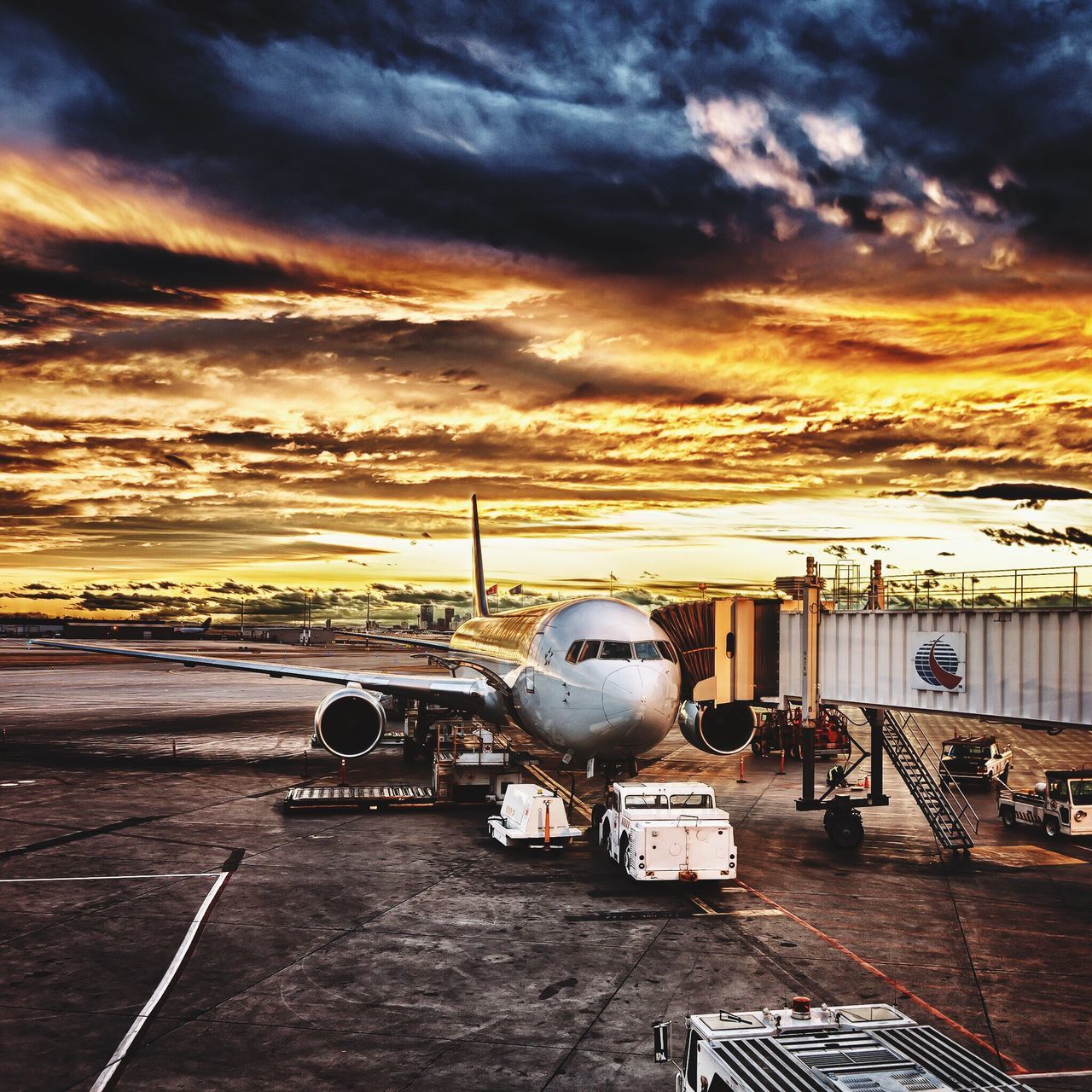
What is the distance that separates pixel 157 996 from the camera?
1431cm

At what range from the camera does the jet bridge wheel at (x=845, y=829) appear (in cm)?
2478

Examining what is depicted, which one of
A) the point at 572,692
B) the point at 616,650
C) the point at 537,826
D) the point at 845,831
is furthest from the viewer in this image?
the point at 572,692

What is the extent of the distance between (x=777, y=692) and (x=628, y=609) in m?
5.07

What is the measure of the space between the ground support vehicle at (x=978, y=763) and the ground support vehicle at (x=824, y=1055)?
2898 cm

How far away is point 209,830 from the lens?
25.6 metres

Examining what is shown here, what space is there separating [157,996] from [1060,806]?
22.9 meters

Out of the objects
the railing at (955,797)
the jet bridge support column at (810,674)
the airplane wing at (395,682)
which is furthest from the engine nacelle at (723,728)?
the airplane wing at (395,682)

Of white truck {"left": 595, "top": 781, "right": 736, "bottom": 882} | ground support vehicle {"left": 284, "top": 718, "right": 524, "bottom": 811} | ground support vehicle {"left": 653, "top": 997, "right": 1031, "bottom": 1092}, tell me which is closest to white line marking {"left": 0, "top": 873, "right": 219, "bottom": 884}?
ground support vehicle {"left": 284, "top": 718, "right": 524, "bottom": 811}

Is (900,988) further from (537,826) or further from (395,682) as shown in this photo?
(395,682)

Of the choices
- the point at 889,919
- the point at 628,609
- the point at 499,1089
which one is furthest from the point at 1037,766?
the point at 499,1089

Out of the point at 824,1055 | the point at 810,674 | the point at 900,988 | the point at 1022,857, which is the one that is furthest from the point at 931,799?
the point at 824,1055

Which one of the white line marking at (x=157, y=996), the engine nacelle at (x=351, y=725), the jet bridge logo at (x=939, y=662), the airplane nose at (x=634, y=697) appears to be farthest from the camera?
the engine nacelle at (x=351, y=725)

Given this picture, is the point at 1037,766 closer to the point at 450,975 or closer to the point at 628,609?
the point at 628,609

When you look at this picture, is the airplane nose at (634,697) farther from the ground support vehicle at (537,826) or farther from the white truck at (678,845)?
the white truck at (678,845)
